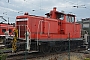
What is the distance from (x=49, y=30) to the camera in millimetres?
15086

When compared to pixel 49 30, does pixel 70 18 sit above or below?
above

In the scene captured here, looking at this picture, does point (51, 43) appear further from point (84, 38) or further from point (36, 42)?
point (84, 38)

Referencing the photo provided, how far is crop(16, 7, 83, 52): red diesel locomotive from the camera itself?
536 inches

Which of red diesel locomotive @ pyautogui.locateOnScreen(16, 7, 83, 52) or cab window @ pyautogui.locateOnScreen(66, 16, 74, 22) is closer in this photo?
red diesel locomotive @ pyautogui.locateOnScreen(16, 7, 83, 52)

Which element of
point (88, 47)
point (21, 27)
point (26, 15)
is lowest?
point (88, 47)

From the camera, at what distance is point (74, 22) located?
17.7m

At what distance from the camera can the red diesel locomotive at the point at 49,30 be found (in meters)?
13.6

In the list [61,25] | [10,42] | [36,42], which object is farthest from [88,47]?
[10,42]

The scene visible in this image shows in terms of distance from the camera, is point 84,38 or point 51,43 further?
point 84,38

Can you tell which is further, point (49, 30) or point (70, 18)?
point (70, 18)

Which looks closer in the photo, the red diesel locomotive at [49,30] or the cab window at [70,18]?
the red diesel locomotive at [49,30]

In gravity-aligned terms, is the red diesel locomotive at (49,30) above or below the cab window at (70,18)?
below

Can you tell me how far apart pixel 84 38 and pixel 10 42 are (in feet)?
29.5

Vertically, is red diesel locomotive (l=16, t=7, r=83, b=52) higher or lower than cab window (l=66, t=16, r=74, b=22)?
lower
